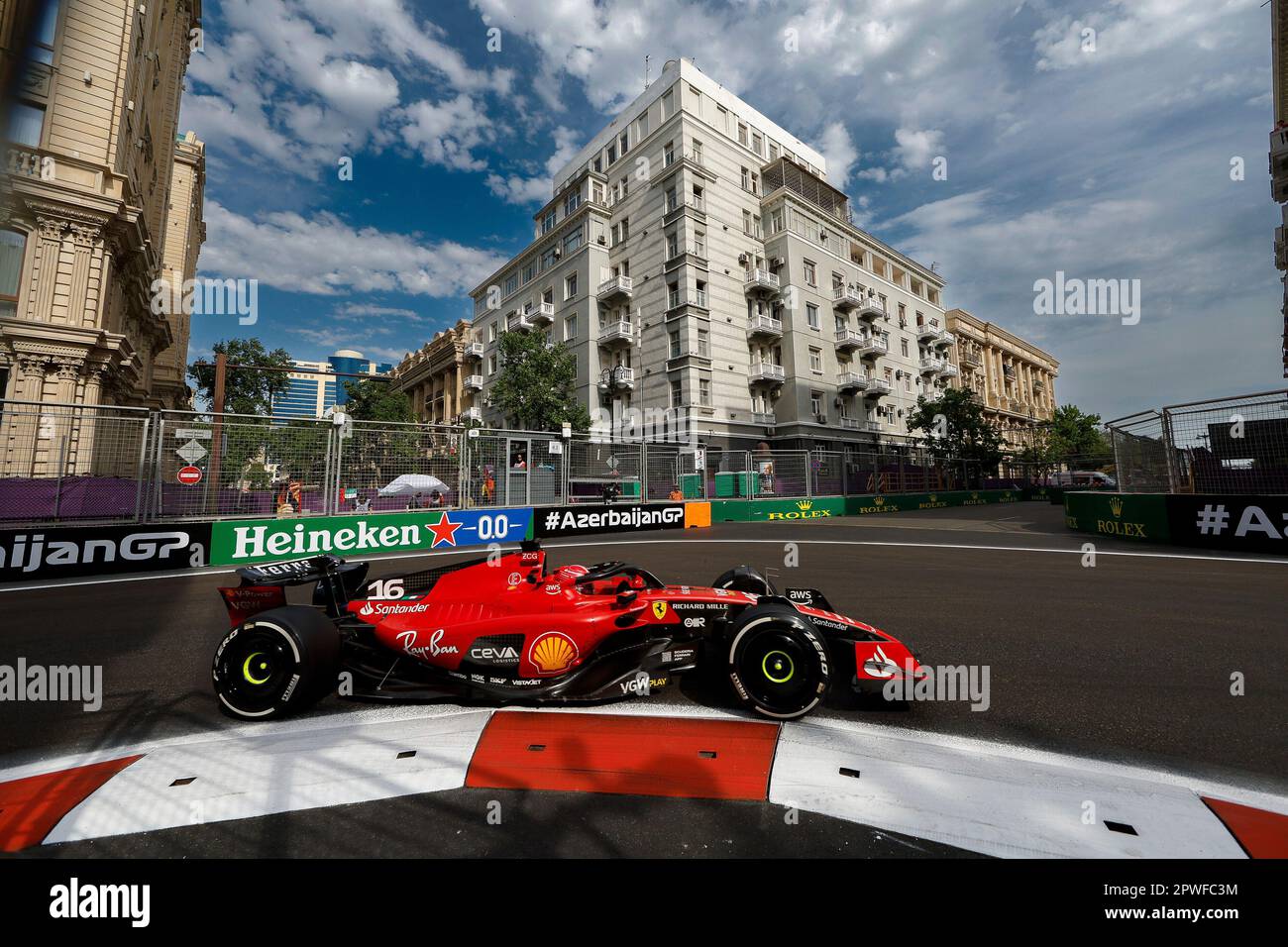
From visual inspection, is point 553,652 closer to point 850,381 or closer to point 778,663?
point 778,663

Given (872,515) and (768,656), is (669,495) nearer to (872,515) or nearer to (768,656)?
(872,515)

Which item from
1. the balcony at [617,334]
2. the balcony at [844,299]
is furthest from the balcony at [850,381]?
the balcony at [617,334]

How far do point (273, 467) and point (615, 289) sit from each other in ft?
83.3

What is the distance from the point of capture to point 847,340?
113 feet

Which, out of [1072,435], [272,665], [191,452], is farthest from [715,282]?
[1072,435]

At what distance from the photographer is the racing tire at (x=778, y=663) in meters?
2.93

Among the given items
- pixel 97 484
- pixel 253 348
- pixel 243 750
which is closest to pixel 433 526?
pixel 97 484

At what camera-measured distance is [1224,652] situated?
3893 mm

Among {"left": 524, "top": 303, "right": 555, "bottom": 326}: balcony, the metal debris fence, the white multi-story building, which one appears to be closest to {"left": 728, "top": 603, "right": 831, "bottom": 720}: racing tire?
the metal debris fence

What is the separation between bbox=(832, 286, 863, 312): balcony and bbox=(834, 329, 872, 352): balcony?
1616mm

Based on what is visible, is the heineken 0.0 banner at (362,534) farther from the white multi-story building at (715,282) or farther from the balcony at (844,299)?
the balcony at (844,299)

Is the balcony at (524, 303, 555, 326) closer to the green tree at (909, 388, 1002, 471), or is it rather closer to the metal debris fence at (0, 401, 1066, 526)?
the metal debris fence at (0, 401, 1066, 526)

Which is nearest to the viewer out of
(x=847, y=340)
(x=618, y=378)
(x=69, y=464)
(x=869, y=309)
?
(x=69, y=464)

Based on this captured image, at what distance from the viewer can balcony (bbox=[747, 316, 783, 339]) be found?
31203 millimetres
